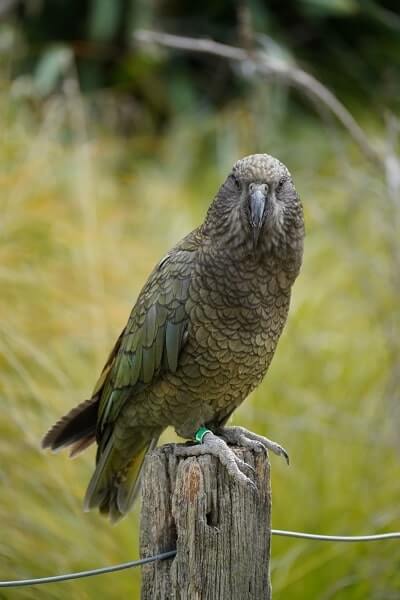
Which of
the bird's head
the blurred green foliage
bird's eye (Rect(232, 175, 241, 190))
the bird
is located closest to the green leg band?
the bird

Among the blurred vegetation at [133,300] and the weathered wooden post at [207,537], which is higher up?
the blurred vegetation at [133,300]

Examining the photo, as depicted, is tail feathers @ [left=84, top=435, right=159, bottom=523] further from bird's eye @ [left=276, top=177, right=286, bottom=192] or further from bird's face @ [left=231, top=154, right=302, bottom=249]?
bird's eye @ [left=276, top=177, right=286, bottom=192]

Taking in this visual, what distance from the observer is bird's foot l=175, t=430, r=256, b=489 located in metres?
2.59

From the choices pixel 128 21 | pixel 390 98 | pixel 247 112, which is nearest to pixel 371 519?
pixel 247 112

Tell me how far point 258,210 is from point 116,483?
1.32m

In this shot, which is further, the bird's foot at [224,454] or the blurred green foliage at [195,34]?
the blurred green foliage at [195,34]

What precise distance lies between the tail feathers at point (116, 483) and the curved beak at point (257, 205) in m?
1.08

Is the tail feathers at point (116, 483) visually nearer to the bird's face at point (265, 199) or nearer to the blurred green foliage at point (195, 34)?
the bird's face at point (265, 199)

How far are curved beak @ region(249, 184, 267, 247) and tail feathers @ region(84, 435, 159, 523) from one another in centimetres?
108

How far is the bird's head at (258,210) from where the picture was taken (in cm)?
294

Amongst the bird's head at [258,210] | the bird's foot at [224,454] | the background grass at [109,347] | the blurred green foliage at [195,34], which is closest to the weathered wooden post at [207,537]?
the bird's foot at [224,454]

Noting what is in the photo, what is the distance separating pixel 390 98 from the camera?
8.73m

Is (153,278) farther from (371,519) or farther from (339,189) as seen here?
(339,189)

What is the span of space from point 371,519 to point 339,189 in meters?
2.55
